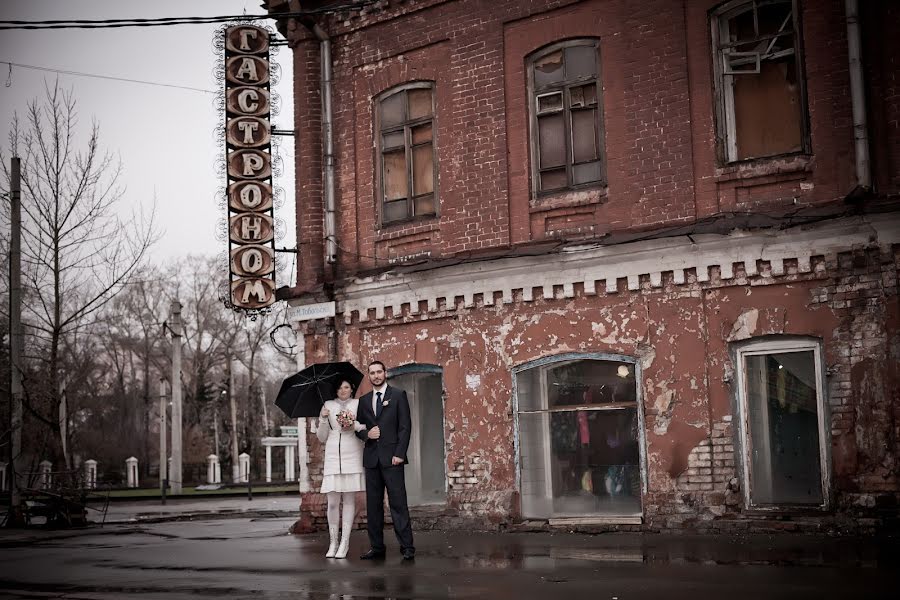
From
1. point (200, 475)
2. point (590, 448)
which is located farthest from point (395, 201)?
point (200, 475)

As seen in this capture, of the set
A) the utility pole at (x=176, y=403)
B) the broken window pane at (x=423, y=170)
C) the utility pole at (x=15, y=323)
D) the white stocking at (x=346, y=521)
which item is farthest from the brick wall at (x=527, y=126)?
the utility pole at (x=176, y=403)

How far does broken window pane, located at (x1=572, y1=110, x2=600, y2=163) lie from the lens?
15594mm

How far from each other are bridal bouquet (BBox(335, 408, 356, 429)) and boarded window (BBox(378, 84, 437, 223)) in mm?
5587

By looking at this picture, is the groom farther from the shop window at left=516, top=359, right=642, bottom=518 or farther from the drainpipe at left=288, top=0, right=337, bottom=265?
the drainpipe at left=288, top=0, right=337, bottom=265

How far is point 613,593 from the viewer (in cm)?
895

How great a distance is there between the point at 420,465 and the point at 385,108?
5886mm

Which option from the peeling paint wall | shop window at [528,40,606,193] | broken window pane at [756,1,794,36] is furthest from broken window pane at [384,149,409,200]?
broken window pane at [756,1,794,36]

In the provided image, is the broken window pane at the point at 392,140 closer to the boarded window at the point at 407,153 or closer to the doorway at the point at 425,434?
the boarded window at the point at 407,153

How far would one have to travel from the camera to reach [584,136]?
51.4 feet

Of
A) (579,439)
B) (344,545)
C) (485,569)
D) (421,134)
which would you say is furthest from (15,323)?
(485,569)

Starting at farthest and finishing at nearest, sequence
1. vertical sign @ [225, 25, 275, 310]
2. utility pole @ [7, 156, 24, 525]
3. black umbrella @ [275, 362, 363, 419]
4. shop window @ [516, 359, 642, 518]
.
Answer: utility pole @ [7, 156, 24, 525]
vertical sign @ [225, 25, 275, 310]
shop window @ [516, 359, 642, 518]
black umbrella @ [275, 362, 363, 419]

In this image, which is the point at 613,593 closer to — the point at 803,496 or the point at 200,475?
the point at 803,496

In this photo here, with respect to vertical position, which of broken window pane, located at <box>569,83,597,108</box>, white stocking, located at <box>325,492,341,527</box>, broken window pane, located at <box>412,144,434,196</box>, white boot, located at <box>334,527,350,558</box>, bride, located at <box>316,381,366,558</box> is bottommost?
white boot, located at <box>334,527,350,558</box>

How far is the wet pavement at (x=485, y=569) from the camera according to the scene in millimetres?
9242
